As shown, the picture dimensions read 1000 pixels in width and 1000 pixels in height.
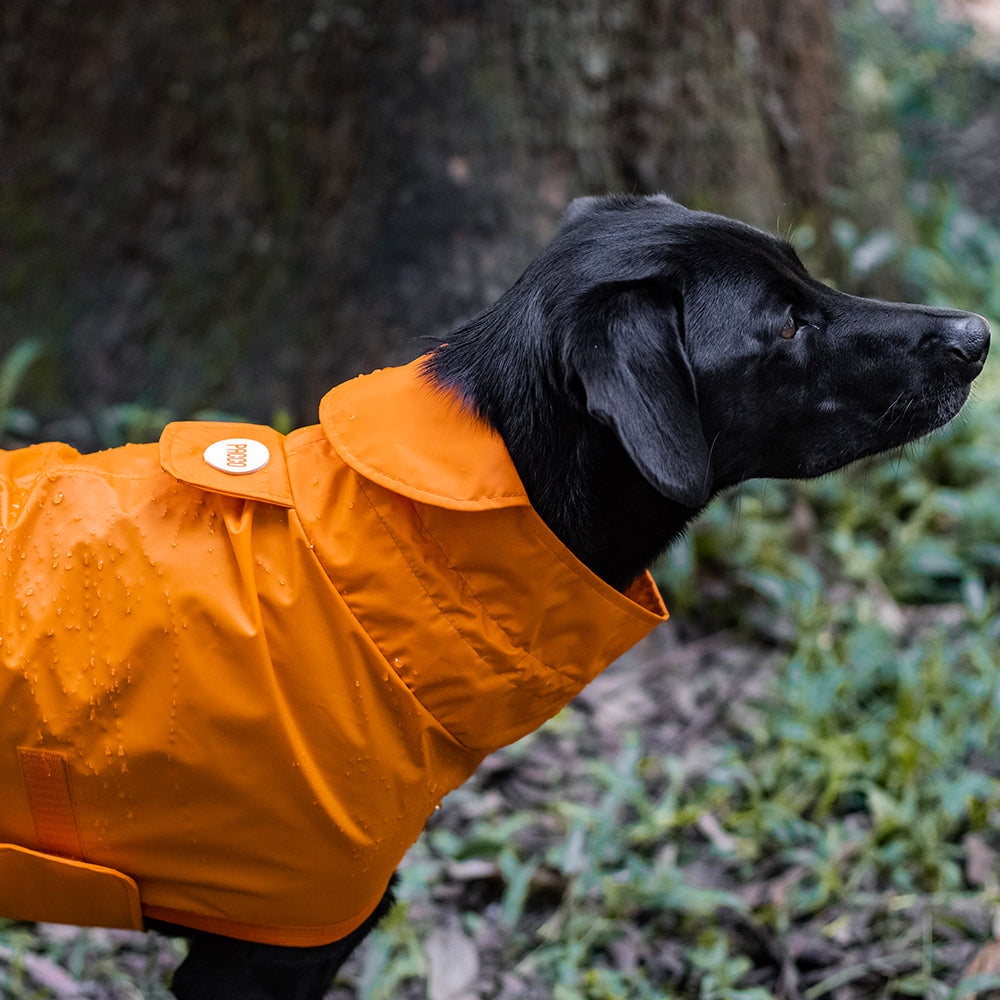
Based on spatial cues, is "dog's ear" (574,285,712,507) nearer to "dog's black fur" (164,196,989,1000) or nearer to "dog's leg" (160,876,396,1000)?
"dog's black fur" (164,196,989,1000)

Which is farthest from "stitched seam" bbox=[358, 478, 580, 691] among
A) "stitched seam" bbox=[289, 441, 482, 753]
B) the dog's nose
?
the dog's nose

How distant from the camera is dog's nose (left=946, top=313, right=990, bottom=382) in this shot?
2.24 meters

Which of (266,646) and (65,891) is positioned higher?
(266,646)

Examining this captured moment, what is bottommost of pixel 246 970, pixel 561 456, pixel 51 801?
pixel 246 970

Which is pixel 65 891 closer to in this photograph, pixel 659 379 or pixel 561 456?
pixel 561 456

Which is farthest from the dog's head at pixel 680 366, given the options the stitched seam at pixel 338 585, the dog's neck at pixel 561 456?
the stitched seam at pixel 338 585

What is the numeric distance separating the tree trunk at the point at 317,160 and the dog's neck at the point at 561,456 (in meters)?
2.08

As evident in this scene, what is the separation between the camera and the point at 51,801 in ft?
6.22

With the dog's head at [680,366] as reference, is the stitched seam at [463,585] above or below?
below

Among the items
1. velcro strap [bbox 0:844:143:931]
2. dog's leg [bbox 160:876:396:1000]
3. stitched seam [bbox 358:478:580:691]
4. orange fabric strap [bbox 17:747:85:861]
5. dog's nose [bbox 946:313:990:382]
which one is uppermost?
dog's nose [bbox 946:313:990:382]

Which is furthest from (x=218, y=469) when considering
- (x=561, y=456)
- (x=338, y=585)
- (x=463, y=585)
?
(x=561, y=456)

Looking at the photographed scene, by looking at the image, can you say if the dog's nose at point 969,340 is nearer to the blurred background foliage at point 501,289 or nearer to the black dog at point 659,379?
the black dog at point 659,379

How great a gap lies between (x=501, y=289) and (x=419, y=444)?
225 cm

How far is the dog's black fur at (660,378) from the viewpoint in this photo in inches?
74.8
